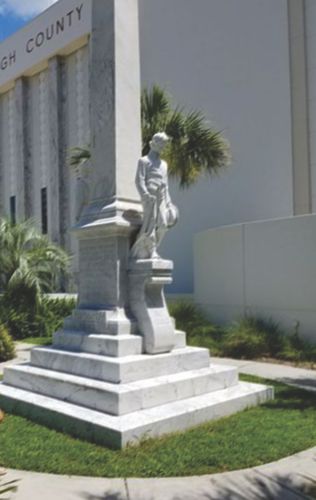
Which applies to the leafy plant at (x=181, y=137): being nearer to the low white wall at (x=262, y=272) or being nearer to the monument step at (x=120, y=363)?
the low white wall at (x=262, y=272)

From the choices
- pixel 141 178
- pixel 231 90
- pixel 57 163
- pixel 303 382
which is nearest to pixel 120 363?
pixel 141 178

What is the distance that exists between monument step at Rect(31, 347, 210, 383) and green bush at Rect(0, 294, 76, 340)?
22.8ft

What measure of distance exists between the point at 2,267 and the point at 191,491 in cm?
1089

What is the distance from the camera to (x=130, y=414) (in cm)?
553

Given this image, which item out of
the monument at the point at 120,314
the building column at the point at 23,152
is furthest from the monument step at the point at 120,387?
the building column at the point at 23,152

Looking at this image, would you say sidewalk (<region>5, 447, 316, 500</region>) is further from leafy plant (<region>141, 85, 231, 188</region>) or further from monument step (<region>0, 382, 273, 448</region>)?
leafy plant (<region>141, 85, 231, 188</region>)

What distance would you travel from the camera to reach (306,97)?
1477cm

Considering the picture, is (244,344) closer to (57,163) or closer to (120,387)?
(120,387)

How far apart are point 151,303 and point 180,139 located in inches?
235

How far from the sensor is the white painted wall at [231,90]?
15156mm

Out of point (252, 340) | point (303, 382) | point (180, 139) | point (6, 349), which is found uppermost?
point (180, 139)

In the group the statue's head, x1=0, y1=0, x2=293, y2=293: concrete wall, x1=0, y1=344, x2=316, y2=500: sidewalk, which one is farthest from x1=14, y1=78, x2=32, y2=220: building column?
x1=0, y1=344, x2=316, y2=500: sidewalk

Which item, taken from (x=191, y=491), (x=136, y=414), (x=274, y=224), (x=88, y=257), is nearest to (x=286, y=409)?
(x=136, y=414)

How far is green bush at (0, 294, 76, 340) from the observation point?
13852 millimetres
